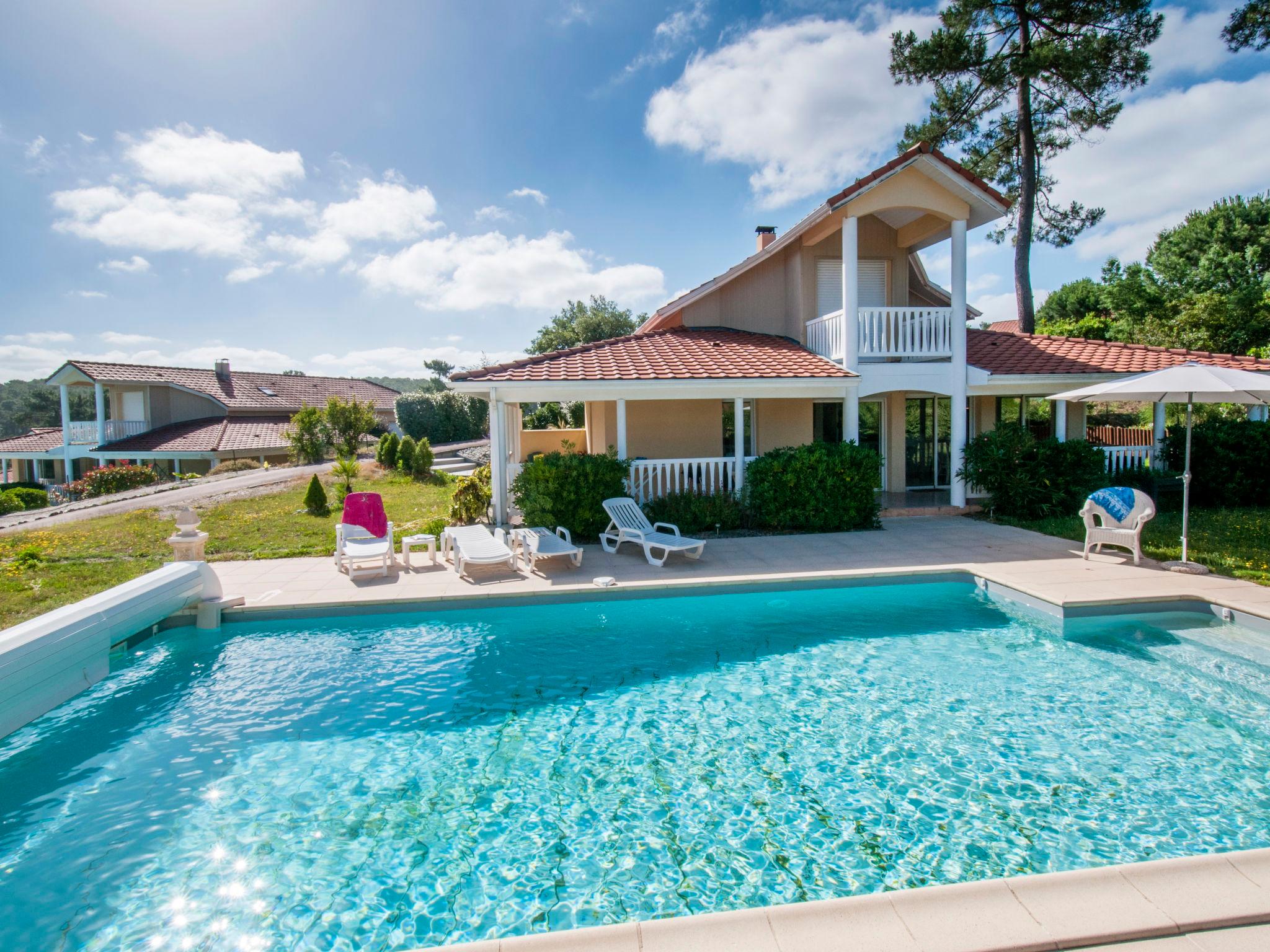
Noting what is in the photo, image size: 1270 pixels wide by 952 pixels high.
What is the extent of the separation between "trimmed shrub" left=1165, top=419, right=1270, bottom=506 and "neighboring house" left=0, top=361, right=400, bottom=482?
34.1m

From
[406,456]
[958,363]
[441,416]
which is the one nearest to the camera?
[958,363]

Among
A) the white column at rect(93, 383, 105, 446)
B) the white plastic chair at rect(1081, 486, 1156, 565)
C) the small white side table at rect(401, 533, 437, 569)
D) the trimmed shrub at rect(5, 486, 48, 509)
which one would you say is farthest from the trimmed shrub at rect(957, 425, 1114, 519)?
the white column at rect(93, 383, 105, 446)

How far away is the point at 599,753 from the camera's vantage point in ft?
17.7

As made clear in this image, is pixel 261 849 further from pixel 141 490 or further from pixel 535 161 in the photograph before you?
pixel 141 490

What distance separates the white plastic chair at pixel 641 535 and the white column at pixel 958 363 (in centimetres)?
649

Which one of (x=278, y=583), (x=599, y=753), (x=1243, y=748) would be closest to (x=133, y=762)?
(x=599, y=753)

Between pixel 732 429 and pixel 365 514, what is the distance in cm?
903

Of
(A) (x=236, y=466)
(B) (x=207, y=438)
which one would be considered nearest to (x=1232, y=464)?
(A) (x=236, y=466)

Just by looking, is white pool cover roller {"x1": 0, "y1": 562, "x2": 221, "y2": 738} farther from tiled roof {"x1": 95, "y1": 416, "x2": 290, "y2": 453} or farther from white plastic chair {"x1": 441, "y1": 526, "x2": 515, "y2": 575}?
tiled roof {"x1": 95, "y1": 416, "x2": 290, "y2": 453}

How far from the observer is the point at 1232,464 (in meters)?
14.3

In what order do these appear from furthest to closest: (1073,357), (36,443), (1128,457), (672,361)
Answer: (36,443)
(1073,357)
(1128,457)
(672,361)

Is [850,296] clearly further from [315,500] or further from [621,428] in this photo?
[315,500]

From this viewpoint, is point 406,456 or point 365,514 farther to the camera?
point 406,456

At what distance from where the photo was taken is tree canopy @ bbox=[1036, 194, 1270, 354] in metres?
26.5
